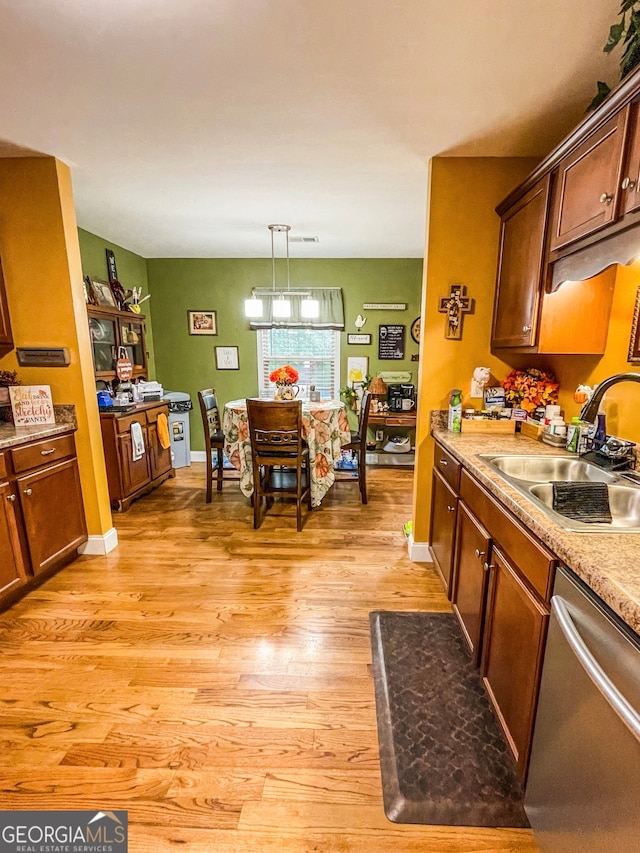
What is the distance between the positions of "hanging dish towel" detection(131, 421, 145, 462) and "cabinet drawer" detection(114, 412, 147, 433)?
36 millimetres

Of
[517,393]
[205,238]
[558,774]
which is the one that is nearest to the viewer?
[558,774]

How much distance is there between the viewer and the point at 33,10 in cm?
121

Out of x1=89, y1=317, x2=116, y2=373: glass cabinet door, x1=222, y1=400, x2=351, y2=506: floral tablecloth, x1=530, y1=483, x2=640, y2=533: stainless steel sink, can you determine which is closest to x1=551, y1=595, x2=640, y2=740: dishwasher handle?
x1=530, y1=483, x2=640, y2=533: stainless steel sink

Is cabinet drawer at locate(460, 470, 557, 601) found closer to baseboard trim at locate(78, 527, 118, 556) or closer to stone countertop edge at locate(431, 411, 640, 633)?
stone countertop edge at locate(431, 411, 640, 633)

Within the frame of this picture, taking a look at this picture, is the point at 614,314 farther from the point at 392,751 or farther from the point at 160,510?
the point at 160,510

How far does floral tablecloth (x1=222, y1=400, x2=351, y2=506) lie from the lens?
Result: 10.2ft

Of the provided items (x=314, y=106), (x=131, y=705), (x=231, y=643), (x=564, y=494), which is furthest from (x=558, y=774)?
(x=314, y=106)

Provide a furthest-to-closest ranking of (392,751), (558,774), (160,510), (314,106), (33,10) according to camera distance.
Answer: (160,510) < (314,106) < (392,751) < (33,10) < (558,774)

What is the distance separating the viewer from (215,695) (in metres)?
1.52

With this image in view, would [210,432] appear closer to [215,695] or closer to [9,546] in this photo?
[9,546]

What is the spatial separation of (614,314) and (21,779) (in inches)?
115

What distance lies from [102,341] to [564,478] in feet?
12.7

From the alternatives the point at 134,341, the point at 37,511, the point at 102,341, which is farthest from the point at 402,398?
the point at 37,511

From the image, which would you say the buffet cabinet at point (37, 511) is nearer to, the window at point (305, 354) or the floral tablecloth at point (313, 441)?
the floral tablecloth at point (313, 441)
